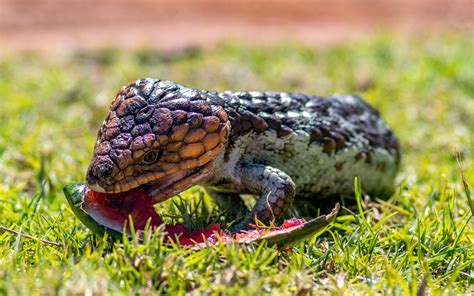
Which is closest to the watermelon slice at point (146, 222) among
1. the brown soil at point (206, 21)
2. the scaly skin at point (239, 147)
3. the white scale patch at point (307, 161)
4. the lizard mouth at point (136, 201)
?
the lizard mouth at point (136, 201)

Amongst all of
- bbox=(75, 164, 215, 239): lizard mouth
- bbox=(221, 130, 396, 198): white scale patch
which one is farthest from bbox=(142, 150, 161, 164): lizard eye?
bbox=(221, 130, 396, 198): white scale patch

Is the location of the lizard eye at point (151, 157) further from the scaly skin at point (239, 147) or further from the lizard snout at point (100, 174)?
the lizard snout at point (100, 174)

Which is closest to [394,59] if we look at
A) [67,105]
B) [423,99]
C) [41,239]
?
[423,99]

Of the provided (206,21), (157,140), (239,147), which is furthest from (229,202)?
(206,21)

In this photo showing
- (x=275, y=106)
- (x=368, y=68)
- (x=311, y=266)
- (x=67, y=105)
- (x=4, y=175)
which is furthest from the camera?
(x=368, y=68)

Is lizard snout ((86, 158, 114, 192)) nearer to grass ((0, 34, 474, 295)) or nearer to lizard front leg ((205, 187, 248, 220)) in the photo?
grass ((0, 34, 474, 295))

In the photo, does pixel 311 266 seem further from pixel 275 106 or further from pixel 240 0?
pixel 240 0

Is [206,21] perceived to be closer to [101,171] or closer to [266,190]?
[266,190]
